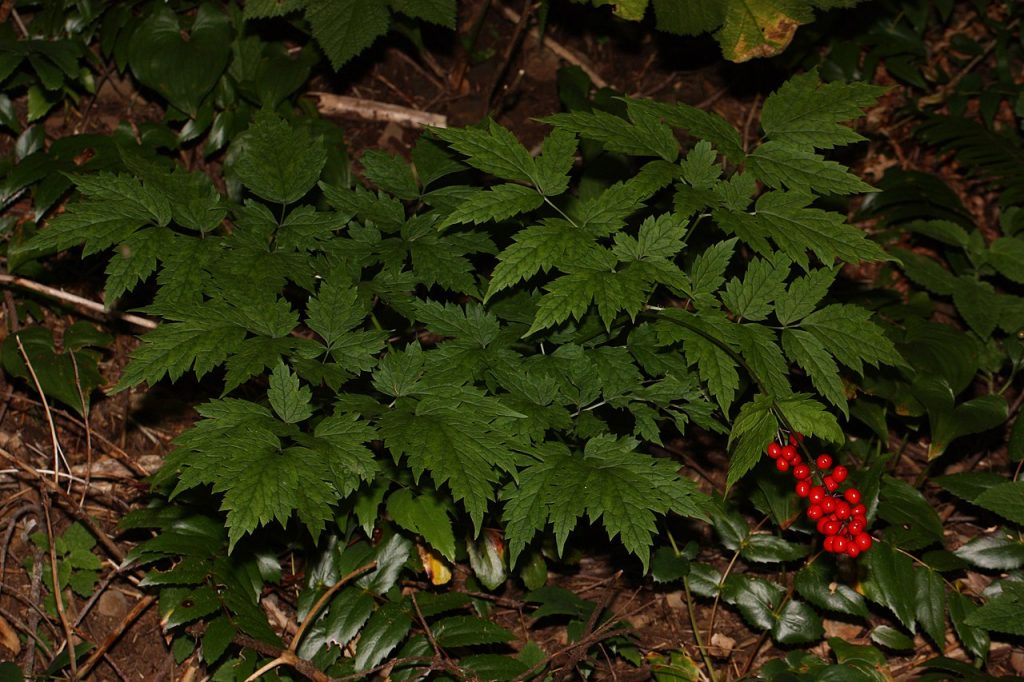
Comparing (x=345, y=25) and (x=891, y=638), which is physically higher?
(x=345, y=25)

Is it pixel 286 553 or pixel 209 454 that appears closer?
pixel 209 454

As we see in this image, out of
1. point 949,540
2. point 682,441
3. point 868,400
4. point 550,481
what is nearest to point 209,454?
point 550,481

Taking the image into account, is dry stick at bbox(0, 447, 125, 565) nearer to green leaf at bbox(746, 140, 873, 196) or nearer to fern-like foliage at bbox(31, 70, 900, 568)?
fern-like foliage at bbox(31, 70, 900, 568)

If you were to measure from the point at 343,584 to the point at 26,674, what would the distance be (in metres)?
1.01

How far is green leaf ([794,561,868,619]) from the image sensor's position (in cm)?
326

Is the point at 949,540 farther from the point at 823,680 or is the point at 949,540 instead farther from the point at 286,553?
the point at 286,553

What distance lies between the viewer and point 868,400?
3.67 meters

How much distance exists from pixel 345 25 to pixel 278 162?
106 cm

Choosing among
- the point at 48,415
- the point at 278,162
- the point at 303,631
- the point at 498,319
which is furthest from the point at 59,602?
the point at 498,319

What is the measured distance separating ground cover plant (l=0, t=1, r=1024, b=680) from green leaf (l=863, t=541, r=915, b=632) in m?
0.01

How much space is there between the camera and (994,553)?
131 inches

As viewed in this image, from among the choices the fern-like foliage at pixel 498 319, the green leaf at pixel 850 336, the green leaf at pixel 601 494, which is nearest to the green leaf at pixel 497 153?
the fern-like foliage at pixel 498 319

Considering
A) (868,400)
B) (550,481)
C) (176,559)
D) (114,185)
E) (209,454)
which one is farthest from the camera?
(868,400)

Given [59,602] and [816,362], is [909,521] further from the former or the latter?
[59,602]
